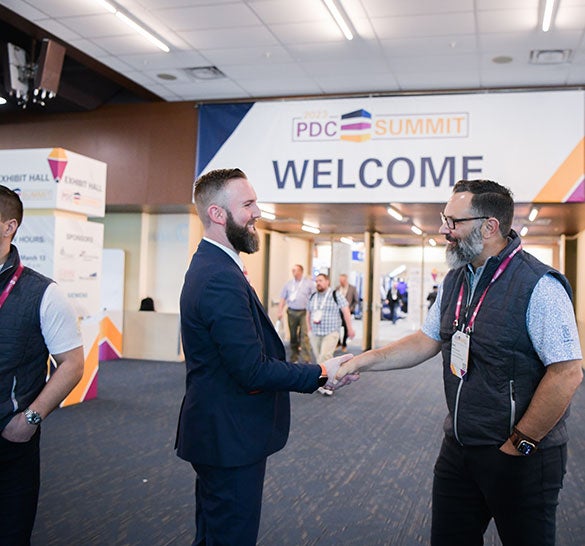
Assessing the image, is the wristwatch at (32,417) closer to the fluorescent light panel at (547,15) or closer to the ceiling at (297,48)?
the ceiling at (297,48)

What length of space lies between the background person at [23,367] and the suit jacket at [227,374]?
465 mm

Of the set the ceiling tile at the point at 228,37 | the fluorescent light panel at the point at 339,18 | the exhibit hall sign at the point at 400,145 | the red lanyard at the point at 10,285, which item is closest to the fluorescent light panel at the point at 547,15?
the exhibit hall sign at the point at 400,145

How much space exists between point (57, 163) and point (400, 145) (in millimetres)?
4264

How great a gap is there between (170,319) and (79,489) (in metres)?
6.46

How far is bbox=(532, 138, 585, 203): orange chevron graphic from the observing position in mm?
7562

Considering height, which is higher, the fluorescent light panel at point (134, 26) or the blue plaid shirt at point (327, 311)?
the fluorescent light panel at point (134, 26)

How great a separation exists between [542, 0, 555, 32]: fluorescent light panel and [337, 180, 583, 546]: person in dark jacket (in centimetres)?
425

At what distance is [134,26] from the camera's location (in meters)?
6.48

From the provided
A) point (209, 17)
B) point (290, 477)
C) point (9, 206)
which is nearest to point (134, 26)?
point (209, 17)

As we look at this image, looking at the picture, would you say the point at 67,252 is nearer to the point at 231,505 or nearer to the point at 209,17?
the point at 209,17

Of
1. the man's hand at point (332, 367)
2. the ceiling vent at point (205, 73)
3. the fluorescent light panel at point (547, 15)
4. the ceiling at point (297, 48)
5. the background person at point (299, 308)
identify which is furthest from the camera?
the background person at point (299, 308)

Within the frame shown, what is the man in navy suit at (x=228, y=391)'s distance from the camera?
6.26ft

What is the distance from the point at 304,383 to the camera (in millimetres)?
2018

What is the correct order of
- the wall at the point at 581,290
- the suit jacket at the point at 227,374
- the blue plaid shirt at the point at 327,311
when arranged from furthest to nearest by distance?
1. the wall at the point at 581,290
2. the blue plaid shirt at the point at 327,311
3. the suit jacket at the point at 227,374
